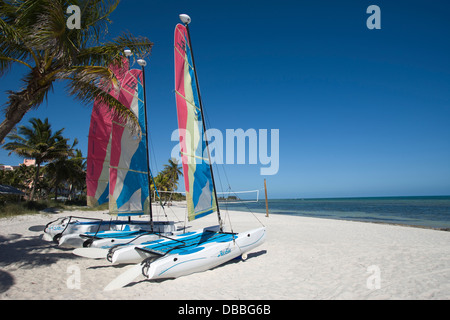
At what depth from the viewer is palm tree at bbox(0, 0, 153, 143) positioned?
5168mm

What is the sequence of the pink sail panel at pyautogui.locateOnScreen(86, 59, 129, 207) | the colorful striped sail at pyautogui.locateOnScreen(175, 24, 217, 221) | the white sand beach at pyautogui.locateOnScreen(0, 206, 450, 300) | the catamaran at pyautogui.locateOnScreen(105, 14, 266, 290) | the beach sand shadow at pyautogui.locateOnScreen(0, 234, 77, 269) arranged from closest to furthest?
the white sand beach at pyautogui.locateOnScreen(0, 206, 450, 300)
the catamaran at pyautogui.locateOnScreen(105, 14, 266, 290)
the beach sand shadow at pyautogui.locateOnScreen(0, 234, 77, 269)
the colorful striped sail at pyautogui.locateOnScreen(175, 24, 217, 221)
the pink sail panel at pyautogui.locateOnScreen(86, 59, 129, 207)

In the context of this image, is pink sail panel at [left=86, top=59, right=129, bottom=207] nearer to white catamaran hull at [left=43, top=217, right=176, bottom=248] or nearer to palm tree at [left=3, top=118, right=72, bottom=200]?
white catamaran hull at [left=43, top=217, right=176, bottom=248]

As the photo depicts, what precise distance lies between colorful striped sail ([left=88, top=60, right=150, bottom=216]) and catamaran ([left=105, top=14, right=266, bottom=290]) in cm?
249

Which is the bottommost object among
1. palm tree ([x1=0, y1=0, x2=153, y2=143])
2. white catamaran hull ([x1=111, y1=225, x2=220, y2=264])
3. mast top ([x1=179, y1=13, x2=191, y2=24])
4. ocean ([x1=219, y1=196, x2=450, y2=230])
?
ocean ([x1=219, y1=196, x2=450, y2=230])

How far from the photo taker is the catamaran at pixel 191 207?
5.24 meters

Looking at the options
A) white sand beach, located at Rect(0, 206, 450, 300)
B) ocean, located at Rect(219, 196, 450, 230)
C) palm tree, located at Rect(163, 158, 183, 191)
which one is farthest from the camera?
palm tree, located at Rect(163, 158, 183, 191)

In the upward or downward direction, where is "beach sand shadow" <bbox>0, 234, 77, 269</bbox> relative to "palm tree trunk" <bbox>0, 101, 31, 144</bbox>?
downward

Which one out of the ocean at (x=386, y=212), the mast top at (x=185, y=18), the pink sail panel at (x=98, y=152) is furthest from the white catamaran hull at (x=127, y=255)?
the mast top at (x=185, y=18)

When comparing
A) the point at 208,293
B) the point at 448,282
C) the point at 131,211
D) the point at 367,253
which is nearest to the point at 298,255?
the point at 367,253

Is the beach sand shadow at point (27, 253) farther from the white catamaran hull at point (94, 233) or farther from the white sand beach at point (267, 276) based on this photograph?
the white catamaran hull at point (94, 233)

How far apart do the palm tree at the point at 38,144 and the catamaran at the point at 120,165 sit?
1677 cm

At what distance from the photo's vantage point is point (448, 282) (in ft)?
16.1

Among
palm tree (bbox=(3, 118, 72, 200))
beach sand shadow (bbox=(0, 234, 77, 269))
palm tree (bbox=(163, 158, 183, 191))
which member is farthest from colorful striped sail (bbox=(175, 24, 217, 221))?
palm tree (bbox=(163, 158, 183, 191))
